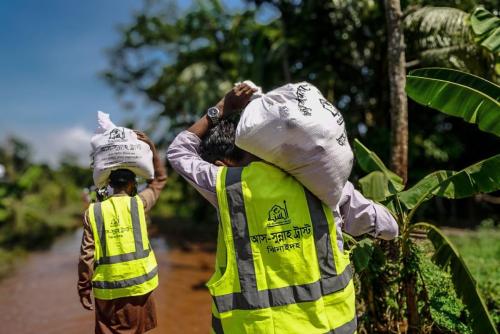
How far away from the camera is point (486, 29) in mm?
3209

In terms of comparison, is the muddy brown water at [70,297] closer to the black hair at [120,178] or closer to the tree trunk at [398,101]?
the black hair at [120,178]

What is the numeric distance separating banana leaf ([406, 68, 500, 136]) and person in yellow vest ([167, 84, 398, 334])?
158 cm

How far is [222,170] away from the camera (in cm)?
137

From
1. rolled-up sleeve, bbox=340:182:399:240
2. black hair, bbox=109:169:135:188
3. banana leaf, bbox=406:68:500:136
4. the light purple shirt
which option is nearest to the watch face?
the light purple shirt

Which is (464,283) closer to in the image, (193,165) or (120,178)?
(193,165)

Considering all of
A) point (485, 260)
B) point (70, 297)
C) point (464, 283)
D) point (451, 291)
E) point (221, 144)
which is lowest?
point (485, 260)

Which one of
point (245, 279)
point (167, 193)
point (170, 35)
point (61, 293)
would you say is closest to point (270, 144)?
point (245, 279)

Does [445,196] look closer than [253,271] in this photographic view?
No

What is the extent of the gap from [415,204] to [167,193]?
14466mm

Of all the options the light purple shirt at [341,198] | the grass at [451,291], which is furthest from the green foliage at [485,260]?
the light purple shirt at [341,198]

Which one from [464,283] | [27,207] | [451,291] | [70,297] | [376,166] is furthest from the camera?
[27,207]

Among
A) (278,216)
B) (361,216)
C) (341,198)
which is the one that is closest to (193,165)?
(278,216)

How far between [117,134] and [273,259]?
1518 mm

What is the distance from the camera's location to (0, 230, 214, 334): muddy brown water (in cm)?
477
